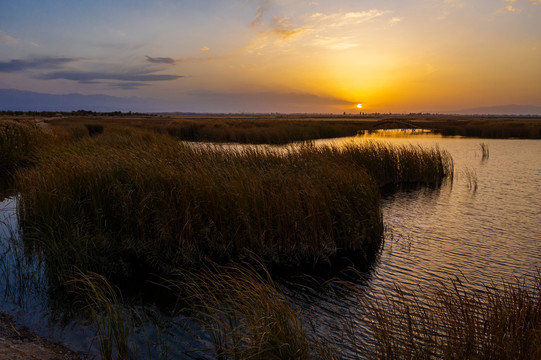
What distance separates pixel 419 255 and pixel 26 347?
28.3ft

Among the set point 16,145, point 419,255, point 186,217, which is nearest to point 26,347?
point 186,217

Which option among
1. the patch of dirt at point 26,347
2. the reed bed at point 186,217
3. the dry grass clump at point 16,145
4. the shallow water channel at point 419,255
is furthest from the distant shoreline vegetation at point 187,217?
the dry grass clump at point 16,145

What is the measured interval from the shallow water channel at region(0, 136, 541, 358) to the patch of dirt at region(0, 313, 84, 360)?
218mm

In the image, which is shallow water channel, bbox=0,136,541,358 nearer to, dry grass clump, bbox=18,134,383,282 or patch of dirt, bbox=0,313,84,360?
patch of dirt, bbox=0,313,84,360

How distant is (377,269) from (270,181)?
3637 mm

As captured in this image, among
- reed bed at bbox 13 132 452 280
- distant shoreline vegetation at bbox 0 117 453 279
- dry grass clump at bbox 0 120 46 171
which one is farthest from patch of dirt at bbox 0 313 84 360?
dry grass clump at bbox 0 120 46 171

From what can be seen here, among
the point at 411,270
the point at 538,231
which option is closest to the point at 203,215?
the point at 411,270

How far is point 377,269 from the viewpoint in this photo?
840 centimetres

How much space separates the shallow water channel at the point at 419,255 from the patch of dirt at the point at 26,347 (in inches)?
8.6

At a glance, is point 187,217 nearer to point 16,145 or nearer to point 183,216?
point 183,216

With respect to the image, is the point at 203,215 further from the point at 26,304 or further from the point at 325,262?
the point at 26,304

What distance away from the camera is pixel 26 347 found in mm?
4816

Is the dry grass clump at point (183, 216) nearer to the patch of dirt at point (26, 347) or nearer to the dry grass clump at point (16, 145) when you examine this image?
the patch of dirt at point (26, 347)

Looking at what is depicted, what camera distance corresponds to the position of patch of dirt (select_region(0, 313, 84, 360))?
4543mm
